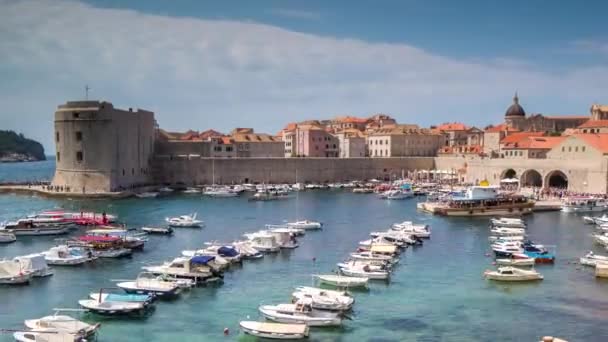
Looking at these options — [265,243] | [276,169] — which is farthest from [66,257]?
[276,169]

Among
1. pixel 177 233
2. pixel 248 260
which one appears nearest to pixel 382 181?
pixel 177 233

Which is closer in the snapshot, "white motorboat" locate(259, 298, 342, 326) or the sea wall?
"white motorboat" locate(259, 298, 342, 326)

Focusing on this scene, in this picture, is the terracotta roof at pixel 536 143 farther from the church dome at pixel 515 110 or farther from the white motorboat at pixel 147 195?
the white motorboat at pixel 147 195

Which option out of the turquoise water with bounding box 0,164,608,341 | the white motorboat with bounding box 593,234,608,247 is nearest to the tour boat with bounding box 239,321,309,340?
the turquoise water with bounding box 0,164,608,341

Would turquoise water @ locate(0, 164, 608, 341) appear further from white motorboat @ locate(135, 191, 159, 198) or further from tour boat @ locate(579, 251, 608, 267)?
white motorboat @ locate(135, 191, 159, 198)

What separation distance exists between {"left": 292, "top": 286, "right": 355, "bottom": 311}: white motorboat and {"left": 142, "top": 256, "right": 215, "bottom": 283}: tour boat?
4.36 metres

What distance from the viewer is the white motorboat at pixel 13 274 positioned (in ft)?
76.8

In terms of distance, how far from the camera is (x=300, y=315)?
18625 mm

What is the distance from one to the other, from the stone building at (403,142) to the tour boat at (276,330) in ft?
212

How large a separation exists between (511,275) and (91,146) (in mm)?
41143

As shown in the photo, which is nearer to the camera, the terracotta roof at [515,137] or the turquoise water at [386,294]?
the turquoise water at [386,294]

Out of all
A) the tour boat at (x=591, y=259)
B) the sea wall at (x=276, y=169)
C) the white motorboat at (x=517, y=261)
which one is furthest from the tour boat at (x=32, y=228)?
the sea wall at (x=276, y=169)

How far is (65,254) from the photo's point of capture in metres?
27.2

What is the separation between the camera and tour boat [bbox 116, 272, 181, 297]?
845 inches
